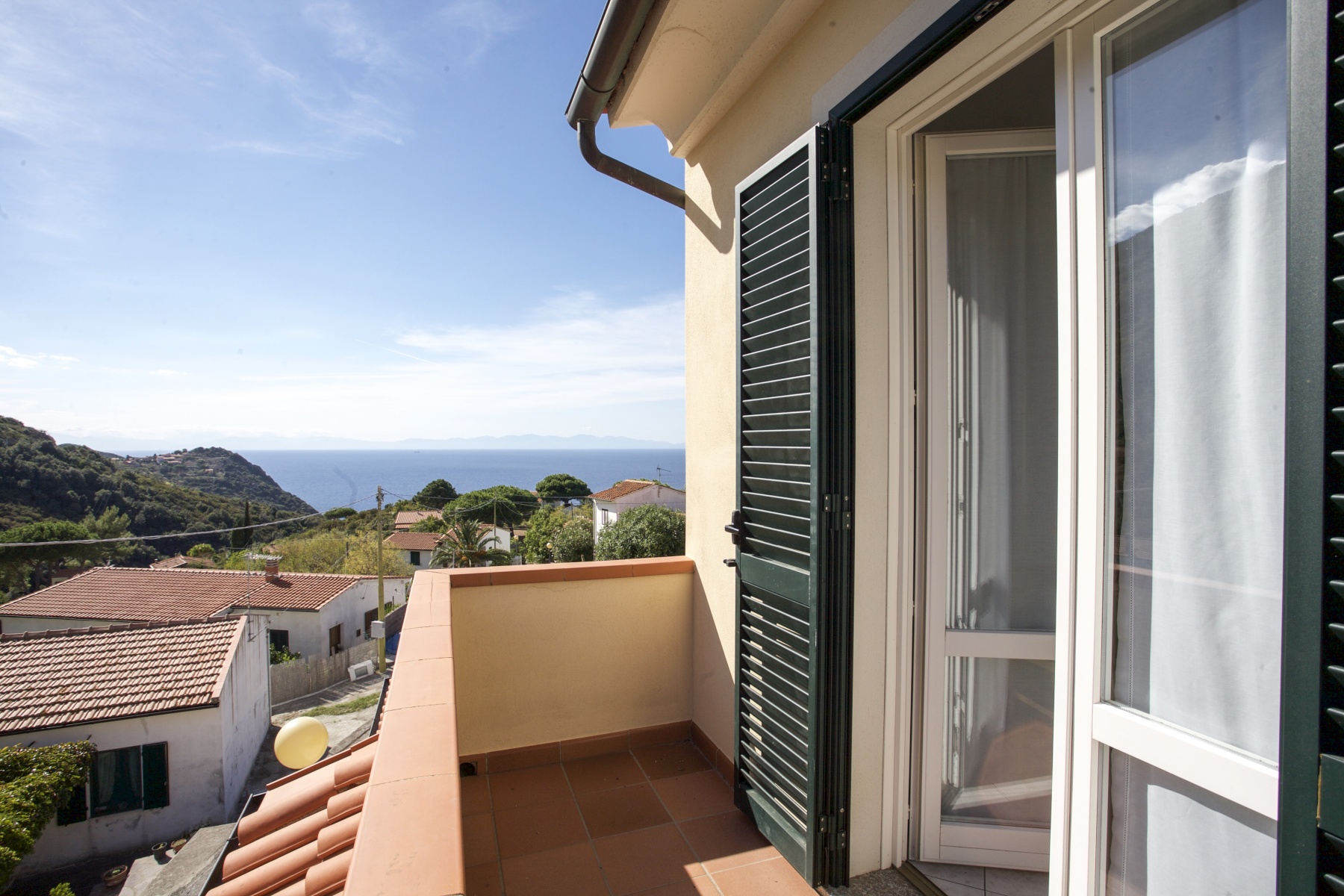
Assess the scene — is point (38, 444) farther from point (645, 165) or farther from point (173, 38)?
point (645, 165)

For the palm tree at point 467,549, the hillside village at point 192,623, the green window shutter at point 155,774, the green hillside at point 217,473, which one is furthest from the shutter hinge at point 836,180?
the green hillside at point 217,473

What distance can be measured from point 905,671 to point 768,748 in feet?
1.75

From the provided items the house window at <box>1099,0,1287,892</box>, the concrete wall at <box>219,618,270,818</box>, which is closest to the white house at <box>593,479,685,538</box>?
the concrete wall at <box>219,618,270,818</box>

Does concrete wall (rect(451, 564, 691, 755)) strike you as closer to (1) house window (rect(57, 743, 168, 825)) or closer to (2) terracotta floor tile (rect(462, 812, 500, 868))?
(2) terracotta floor tile (rect(462, 812, 500, 868))

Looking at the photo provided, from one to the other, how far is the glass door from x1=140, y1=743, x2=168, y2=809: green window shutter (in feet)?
46.3

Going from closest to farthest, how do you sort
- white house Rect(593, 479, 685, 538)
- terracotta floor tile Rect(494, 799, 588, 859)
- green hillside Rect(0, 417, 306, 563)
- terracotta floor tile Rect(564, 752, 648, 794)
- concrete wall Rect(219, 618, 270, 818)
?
1. terracotta floor tile Rect(494, 799, 588, 859)
2. terracotta floor tile Rect(564, 752, 648, 794)
3. concrete wall Rect(219, 618, 270, 818)
4. green hillside Rect(0, 417, 306, 563)
5. white house Rect(593, 479, 685, 538)

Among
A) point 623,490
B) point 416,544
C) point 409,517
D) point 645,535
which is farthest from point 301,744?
point 409,517

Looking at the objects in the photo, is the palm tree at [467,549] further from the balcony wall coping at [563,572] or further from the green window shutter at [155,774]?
the balcony wall coping at [563,572]

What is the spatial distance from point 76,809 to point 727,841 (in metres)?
14.5

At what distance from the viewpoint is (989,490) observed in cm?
186

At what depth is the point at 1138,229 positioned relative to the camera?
1121mm

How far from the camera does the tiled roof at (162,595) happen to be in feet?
62.3

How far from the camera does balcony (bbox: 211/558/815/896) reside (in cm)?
130

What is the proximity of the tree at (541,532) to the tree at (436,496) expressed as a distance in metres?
7.15
